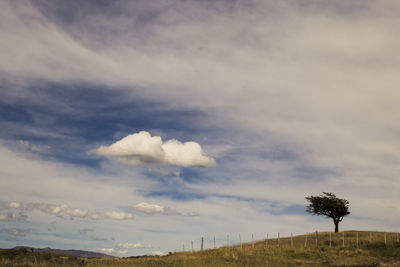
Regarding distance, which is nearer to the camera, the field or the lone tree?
the field

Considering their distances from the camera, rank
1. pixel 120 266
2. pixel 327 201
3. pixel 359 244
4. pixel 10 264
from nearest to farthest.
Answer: pixel 10 264
pixel 120 266
pixel 359 244
pixel 327 201

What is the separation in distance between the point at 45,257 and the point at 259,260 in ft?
87.3

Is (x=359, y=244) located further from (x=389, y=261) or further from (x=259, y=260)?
(x=259, y=260)

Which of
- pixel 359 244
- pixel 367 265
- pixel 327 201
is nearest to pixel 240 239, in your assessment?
pixel 359 244

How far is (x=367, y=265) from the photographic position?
36.2m

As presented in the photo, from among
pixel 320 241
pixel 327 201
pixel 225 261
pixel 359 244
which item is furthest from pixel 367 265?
pixel 327 201

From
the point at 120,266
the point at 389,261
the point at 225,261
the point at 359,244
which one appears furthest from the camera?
the point at 359,244

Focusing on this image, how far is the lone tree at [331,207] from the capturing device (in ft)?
250

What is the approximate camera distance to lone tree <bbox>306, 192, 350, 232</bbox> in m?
76.2

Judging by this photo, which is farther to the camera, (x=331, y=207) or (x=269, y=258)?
(x=331, y=207)

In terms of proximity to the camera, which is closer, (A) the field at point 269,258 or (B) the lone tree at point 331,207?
(A) the field at point 269,258

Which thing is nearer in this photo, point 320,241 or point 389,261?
point 389,261

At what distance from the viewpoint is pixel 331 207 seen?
250 ft

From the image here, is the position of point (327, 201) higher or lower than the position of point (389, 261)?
higher
